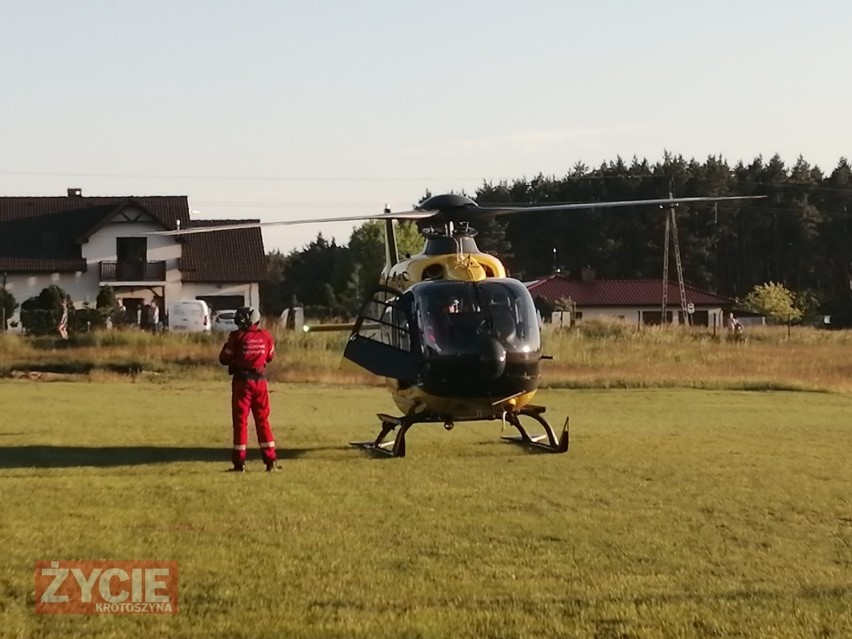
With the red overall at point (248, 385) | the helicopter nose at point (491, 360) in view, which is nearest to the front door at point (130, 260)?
the red overall at point (248, 385)

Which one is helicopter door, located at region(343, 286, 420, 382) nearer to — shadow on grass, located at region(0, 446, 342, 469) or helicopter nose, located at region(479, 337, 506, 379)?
helicopter nose, located at region(479, 337, 506, 379)

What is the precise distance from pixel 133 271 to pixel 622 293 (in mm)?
41148

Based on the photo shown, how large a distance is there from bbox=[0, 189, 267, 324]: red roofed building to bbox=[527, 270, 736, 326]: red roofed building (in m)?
29.0

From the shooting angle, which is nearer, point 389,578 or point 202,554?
point 389,578

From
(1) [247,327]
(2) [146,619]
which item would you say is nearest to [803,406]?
(1) [247,327]

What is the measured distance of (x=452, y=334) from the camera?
601 inches

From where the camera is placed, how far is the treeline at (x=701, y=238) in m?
107

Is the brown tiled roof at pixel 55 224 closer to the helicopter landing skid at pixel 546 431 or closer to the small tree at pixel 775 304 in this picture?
the small tree at pixel 775 304

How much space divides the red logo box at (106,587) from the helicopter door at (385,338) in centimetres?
763

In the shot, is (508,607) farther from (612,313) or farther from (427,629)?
(612,313)

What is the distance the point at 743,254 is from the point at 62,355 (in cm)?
8142

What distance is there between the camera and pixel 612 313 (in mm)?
93000

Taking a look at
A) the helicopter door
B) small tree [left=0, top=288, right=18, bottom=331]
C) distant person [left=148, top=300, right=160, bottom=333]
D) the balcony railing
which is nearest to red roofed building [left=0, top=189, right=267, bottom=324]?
A: the balcony railing

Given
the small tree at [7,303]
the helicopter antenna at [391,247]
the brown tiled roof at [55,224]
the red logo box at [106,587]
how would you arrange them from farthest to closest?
1. the brown tiled roof at [55,224]
2. the small tree at [7,303]
3. the helicopter antenna at [391,247]
4. the red logo box at [106,587]
